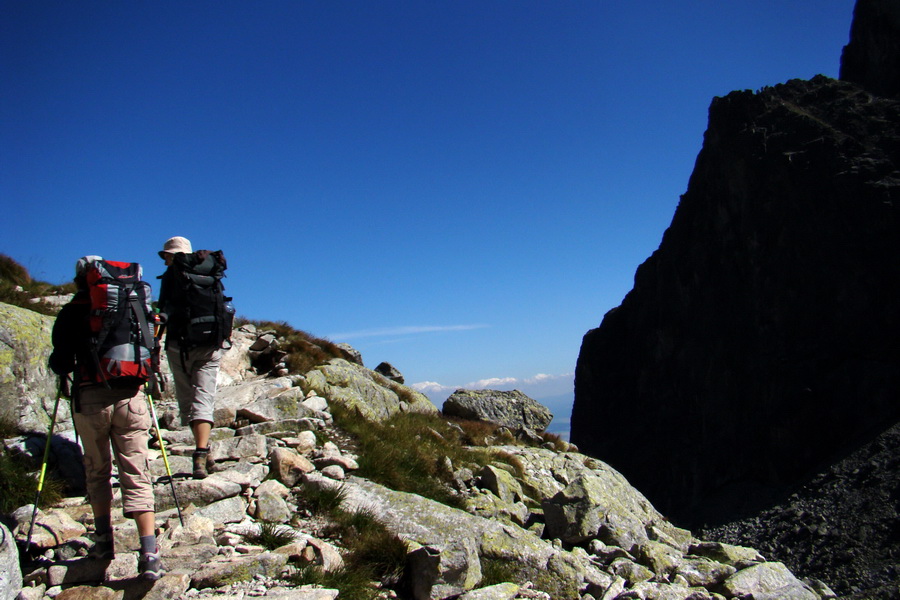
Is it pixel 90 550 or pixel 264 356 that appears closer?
pixel 90 550

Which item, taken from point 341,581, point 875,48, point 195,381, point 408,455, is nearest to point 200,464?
point 195,381

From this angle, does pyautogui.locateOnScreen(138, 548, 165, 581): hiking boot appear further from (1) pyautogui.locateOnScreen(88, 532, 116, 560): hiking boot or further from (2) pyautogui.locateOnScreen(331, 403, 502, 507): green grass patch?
(2) pyautogui.locateOnScreen(331, 403, 502, 507): green grass patch

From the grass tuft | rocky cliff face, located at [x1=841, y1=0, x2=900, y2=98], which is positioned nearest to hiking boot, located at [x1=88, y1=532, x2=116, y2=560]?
the grass tuft

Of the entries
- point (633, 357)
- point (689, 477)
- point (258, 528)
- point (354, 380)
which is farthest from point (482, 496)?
point (633, 357)

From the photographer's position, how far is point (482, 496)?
33.7 feet

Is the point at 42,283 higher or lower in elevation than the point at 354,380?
higher

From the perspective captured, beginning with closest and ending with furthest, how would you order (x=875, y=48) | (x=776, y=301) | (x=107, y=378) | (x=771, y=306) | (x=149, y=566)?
(x=149, y=566) < (x=107, y=378) < (x=776, y=301) < (x=771, y=306) < (x=875, y=48)

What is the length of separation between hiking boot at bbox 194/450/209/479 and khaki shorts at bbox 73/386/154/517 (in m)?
1.98

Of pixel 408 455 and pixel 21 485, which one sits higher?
pixel 21 485

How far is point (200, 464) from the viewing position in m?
7.00

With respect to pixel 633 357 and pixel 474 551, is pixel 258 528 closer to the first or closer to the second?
pixel 474 551

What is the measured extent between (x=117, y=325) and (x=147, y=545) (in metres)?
1.85

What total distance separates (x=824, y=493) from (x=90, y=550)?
7141 centimetres

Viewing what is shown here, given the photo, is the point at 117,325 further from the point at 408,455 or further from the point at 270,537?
the point at 408,455
